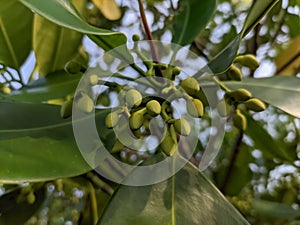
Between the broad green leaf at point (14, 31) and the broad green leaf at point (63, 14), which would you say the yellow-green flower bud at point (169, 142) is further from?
the broad green leaf at point (14, 31)

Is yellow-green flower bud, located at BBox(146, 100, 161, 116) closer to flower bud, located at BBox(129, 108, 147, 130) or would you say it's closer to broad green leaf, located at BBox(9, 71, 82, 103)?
flower bud, located at BBox(129, 108, 147, 130)

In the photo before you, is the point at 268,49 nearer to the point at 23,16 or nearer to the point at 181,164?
the point at 23,16

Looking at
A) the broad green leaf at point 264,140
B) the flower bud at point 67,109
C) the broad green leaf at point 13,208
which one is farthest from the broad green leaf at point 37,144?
the broad green leaf at point 264,140

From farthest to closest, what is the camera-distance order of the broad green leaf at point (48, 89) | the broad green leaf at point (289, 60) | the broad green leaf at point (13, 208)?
the broad green leaf at point (289, 60) < the broad green leaf at point (13, 208) < the broad green leaf at point (48, 89)

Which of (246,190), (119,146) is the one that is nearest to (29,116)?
(119,146)

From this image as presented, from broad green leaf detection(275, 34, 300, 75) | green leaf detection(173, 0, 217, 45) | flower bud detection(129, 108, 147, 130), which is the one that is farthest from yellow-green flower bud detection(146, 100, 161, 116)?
broad green leaf detection(275, 34, 300, 75)

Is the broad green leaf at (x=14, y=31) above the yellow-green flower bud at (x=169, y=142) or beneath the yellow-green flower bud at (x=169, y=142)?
beneath
